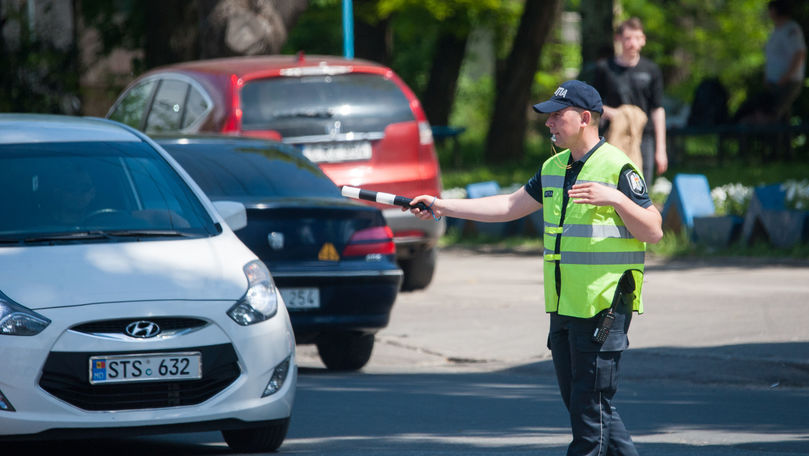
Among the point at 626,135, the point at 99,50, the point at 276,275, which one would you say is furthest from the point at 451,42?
the point at 276,275

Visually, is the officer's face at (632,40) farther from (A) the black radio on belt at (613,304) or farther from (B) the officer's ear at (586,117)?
(A) the black radio on belt at (613,304)

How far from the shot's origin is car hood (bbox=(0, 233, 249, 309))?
233 inches

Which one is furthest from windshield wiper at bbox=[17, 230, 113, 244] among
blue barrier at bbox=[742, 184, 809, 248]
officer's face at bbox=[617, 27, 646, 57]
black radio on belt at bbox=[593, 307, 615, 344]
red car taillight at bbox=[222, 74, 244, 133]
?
blue barrier at bbox=[742, 184, 809, 248]

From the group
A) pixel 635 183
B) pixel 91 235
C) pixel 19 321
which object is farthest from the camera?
pixel 91 235

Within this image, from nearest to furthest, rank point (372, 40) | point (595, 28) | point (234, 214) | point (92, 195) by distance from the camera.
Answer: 1. point (92, 195)
2. point (234, 214)
3. point (595, 28)
4. point (372, 40)

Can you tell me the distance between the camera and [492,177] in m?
20.1

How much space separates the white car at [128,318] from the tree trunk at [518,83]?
18695mm

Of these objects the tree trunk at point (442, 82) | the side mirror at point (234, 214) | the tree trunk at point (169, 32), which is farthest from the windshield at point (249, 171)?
the tree trunk at point (442, 82)

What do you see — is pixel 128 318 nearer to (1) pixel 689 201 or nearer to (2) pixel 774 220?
(2) pixel 774 220

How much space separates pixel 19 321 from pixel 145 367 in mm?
548

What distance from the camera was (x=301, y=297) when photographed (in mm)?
8492

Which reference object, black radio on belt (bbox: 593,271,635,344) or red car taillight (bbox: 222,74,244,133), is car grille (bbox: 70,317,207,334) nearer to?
black radio on belt (bbox: 593,271,635,344)

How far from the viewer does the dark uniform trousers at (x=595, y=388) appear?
5.20 m

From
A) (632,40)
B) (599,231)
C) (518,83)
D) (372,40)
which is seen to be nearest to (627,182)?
(599,231)
